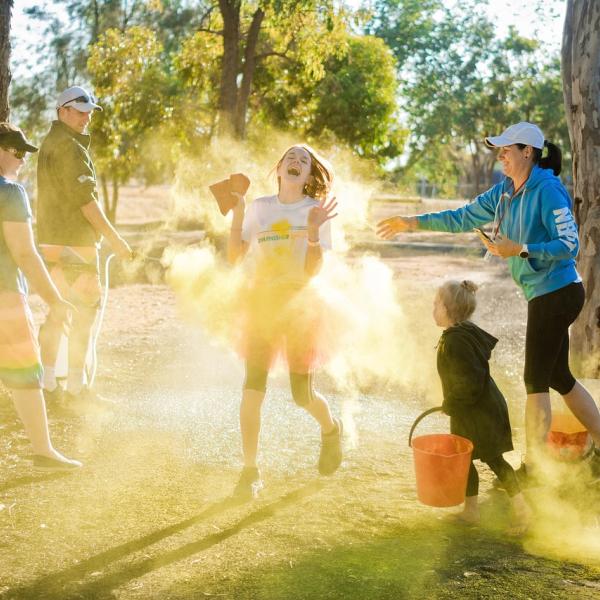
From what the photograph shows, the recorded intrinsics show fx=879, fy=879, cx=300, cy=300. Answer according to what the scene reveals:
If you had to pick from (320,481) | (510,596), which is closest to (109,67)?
(320,481)

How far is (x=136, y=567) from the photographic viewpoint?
3.82 meters

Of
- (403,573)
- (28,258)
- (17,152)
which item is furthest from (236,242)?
(403,573)

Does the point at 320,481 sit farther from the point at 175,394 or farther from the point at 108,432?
the point at 175,394

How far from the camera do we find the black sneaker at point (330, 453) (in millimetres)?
5164

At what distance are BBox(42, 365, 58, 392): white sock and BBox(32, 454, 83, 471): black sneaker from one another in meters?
1.46

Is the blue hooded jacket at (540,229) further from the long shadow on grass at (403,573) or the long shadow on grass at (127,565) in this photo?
the long shadow on grass at (127,565)

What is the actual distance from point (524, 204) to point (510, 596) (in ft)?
6.37

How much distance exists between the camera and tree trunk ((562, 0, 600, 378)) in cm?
610

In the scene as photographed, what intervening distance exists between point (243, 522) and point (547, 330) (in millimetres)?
1833

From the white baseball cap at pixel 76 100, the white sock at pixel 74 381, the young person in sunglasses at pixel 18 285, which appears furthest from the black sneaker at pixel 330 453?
the white baseball cap at pixel 76 100

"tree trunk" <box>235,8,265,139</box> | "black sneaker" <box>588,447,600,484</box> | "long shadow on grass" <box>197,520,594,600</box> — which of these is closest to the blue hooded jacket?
"black sneaker" <box>588,447,600,484</box>

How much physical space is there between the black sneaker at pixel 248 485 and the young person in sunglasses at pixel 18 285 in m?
1.19

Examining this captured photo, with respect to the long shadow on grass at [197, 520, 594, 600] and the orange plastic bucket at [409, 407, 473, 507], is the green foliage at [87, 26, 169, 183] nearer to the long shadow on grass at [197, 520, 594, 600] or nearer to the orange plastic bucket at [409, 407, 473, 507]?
the orange plastic bucket at [409, 407, 473, 507]

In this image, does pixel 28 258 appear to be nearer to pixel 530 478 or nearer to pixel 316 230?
pixel 316 230
